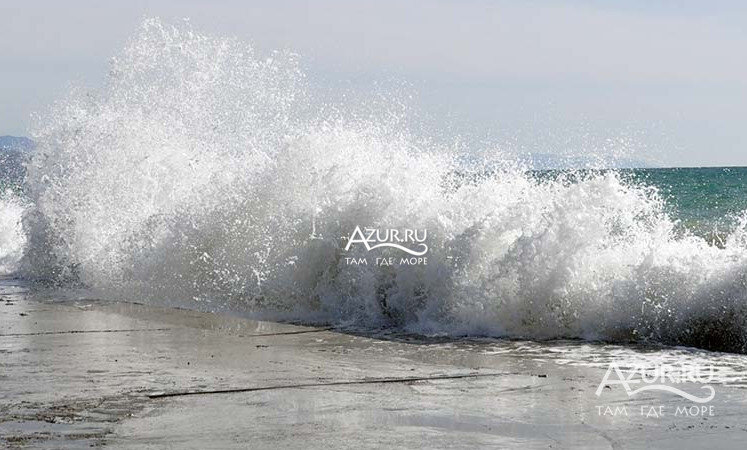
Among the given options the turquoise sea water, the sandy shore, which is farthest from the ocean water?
the turquoise sea water

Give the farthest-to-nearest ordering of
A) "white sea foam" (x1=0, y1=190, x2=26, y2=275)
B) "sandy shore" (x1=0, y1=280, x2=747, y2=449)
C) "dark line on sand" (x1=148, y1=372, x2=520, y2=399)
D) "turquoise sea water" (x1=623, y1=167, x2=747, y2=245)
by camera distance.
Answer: "turquoise sea water" (x1=623, y1=167, x2=747, y2=245) → "white sea foam" (x1=0, y1=190, x2=26, y2=275) → "dark line on sand" (x1=148, y1=372, x2=520, y2=399) → "sandy shore" (x1=0, y1=280, x2=747, y2=449)

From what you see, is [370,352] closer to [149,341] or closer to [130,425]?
[149,341]

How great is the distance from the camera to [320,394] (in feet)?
20.5

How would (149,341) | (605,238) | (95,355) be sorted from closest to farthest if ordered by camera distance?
1. (95,355)
2. (149,341)
3. (605,238)

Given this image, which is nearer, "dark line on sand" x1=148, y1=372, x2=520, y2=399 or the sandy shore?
the sandy shore

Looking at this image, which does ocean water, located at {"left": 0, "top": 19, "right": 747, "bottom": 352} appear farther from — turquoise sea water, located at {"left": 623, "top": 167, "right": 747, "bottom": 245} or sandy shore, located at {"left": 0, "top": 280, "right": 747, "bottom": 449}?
turquoise sea water, located at {"left": 623, "top": 167, "right": 747, "bottom": 245}

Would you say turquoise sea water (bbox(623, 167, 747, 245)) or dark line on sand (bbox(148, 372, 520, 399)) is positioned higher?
turquoise sea water (bbox(623, 167, 747, 245))

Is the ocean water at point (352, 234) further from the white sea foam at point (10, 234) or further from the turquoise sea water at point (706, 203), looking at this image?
the turquoise sea water at point (706, 203)

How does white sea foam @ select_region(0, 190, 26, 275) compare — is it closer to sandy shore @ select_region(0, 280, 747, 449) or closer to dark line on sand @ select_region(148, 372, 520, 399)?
sandy shore @ select_region(0, 280, 747, 449)

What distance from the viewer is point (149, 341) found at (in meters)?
8.55

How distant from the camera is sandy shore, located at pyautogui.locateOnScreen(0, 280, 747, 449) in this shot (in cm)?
516

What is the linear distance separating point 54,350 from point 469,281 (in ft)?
12.5

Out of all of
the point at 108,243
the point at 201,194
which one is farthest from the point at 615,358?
the point at 108,243

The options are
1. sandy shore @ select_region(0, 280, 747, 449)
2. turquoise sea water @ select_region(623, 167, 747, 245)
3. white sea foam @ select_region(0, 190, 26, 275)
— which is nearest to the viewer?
sandy shore @ select_region(0, 280, 747, 449)
